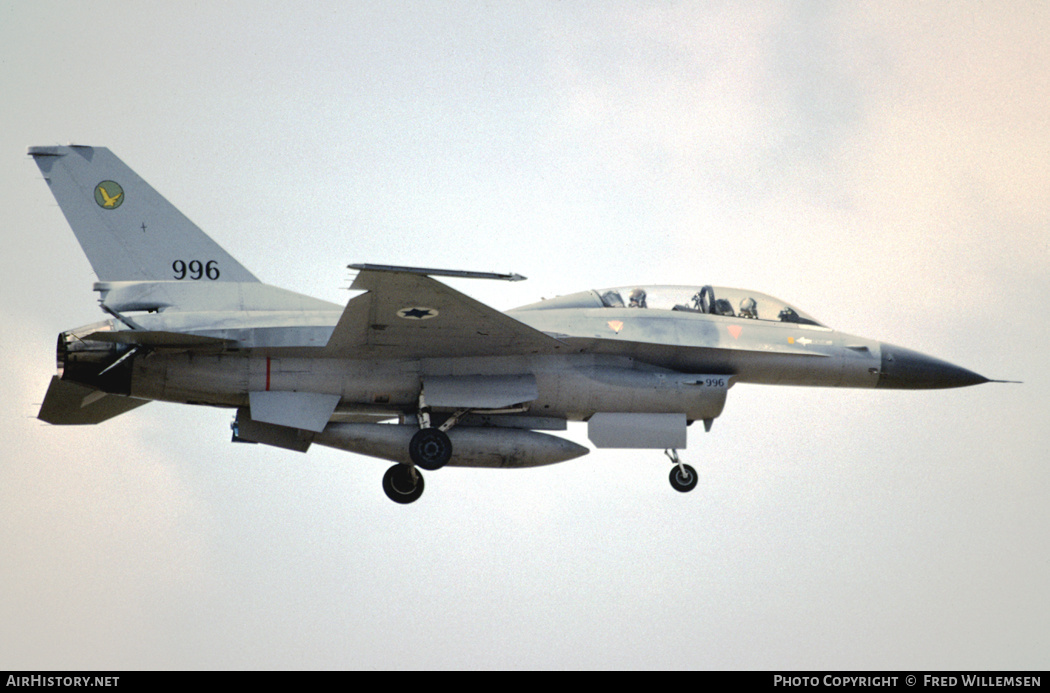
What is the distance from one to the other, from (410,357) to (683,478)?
15.1 feet

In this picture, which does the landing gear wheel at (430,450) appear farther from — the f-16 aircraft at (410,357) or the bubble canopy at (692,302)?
the bubble canopy at (692,302)

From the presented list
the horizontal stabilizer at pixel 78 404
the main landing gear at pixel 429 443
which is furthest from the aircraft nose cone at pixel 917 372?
the horizontal stabilizer at pixel 78 404

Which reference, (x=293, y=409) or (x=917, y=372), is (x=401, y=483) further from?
(x=917, y=372)

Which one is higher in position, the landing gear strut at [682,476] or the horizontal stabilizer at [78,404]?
the horizontal stabilizer at [78,404]

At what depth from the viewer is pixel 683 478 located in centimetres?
1795

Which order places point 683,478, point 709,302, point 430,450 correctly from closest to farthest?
point 430,450 → point 683,478 → point 709,302

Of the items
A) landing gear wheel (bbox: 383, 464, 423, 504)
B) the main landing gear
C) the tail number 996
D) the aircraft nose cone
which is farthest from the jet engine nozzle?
the aircraft nose cone

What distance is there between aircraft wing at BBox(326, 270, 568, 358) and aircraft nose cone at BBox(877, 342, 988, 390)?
518 cm

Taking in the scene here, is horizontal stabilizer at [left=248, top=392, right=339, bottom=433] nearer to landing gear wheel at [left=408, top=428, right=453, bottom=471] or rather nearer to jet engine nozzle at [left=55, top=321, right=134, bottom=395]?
landing gear wheel at [left=408, top=428, right=453, bottom=471]

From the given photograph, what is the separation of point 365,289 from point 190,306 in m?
3.78

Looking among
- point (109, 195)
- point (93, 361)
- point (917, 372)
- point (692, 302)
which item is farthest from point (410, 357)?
point (917, 372)

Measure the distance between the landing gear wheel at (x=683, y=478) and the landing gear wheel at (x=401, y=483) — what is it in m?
3.99

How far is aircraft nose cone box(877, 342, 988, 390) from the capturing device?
18250 millimetres

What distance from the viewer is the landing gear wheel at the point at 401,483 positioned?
18.4 meters
